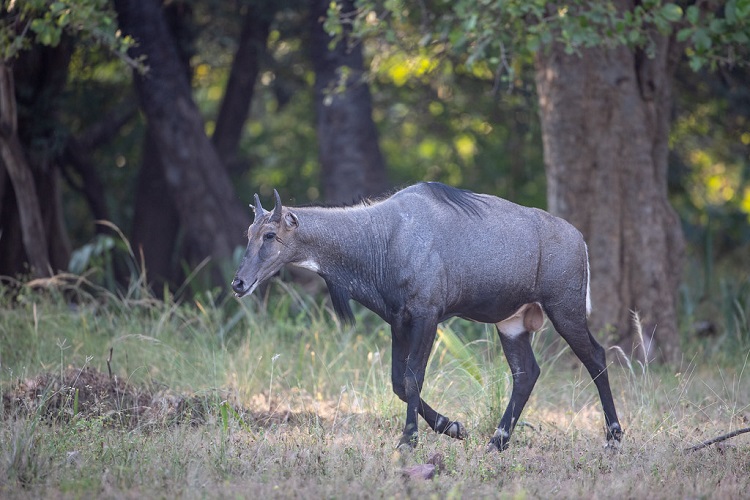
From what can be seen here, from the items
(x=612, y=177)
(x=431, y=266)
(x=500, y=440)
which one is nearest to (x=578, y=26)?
(x=612, y=177)

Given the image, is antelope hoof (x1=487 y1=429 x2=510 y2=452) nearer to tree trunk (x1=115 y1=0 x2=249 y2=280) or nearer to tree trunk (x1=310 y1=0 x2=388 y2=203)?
tree trunk (x1=115 y1=0 x2=249 y2=280)

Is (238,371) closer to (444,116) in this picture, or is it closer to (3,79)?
(3,79)

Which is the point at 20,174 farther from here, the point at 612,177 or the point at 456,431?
the point at 612,177

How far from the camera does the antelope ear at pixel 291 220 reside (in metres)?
6.04

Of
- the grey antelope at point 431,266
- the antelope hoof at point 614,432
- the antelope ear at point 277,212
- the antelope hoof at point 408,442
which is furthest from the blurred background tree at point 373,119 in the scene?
the antelope hoof at point 614,432

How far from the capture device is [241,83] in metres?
13.3

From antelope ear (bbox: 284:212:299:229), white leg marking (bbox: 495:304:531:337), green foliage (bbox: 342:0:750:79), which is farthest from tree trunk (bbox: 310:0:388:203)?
antelope ear (bbox: 284:212:299:229)

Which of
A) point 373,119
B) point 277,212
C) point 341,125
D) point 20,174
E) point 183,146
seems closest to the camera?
point 277,212

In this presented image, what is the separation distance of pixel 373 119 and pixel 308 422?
6.80m

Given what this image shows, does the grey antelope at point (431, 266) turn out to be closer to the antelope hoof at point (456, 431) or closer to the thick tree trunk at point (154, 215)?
the antelope hoof at point (456, 431)

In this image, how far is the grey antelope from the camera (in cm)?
608

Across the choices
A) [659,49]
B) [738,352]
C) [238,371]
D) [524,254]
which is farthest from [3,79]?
[738,352]

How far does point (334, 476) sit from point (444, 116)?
9829 millimetres

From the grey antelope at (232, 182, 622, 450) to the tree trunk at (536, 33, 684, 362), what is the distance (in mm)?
2634
